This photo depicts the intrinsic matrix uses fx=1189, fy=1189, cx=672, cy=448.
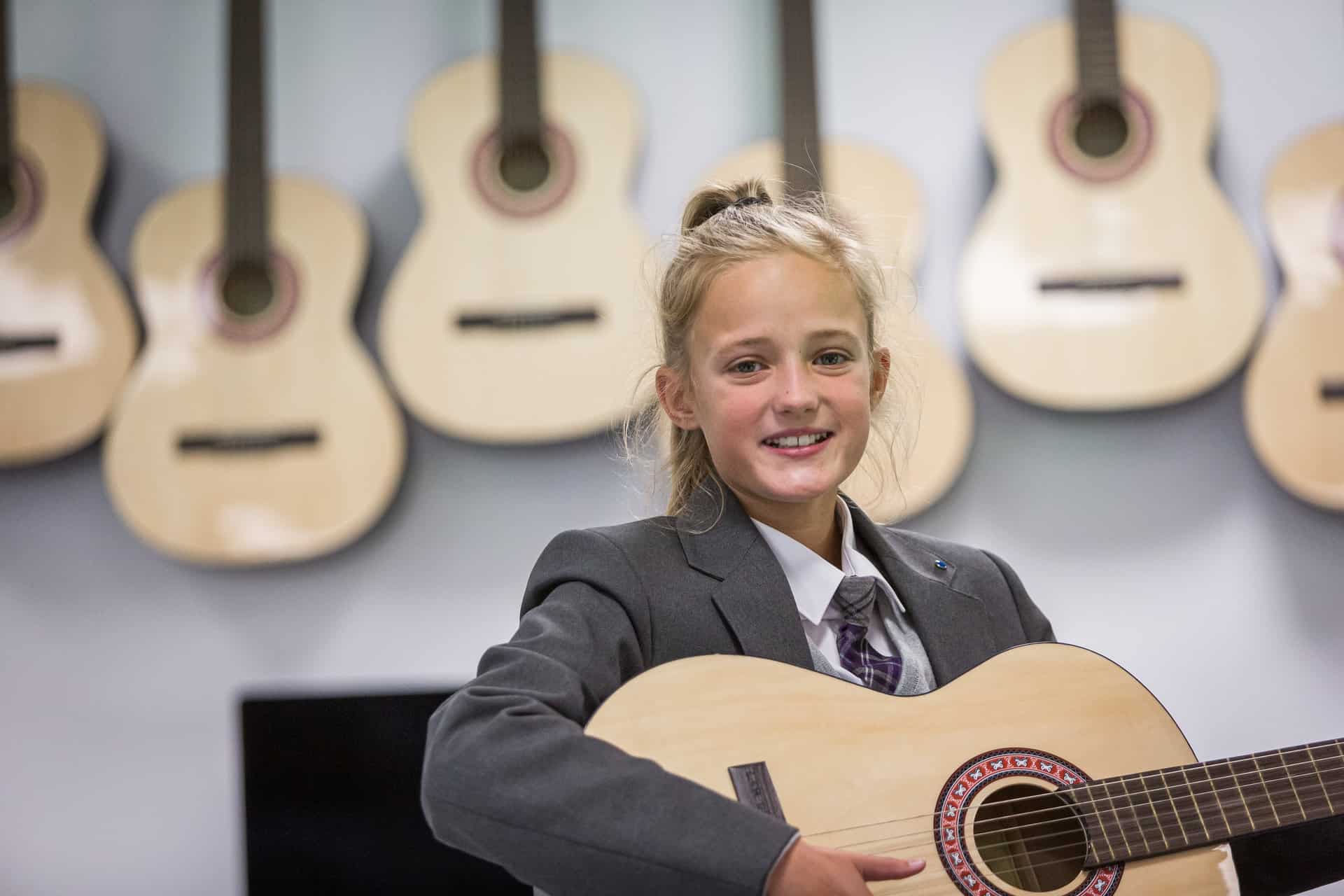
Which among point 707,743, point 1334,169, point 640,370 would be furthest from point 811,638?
point 1334,169

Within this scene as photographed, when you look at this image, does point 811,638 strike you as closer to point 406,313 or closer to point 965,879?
point 965,879

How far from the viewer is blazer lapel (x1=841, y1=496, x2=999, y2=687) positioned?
1195 mm

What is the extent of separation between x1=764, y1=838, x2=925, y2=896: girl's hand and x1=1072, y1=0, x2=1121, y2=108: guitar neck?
1.77 metres

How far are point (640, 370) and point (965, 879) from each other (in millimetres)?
1307

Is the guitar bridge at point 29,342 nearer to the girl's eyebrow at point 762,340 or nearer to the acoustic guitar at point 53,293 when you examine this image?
the acoustic guitar at point 53,293

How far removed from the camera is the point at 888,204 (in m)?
2.25

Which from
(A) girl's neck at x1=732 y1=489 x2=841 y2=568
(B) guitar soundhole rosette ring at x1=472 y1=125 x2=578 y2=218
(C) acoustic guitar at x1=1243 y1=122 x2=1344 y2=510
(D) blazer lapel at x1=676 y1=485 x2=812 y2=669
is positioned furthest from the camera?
(B) guitar soundhole rosette ring at x1=472 y1=125 x2=578 y2=218

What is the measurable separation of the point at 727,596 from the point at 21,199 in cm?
189

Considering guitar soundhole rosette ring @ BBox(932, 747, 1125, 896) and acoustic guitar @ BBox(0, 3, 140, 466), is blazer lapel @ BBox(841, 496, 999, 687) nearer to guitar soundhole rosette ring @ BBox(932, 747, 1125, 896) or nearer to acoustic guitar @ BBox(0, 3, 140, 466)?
guitar soundhole rosette ring @ BBox(932, 747, 1125, 896)

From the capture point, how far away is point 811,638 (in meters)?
1.19

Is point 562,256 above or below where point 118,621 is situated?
above

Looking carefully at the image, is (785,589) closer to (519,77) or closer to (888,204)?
(888,204)

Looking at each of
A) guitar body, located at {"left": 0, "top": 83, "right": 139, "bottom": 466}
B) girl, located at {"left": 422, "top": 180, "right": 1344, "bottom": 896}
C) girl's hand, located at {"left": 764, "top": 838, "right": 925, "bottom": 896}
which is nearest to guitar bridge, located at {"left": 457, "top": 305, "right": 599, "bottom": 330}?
guitar body, located at {"left": 0, "top": 83, "right": 139, "bottom": 466}

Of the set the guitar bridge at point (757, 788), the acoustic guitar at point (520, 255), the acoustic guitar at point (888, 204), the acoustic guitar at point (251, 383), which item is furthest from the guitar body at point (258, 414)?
the guitar bridge at point (757, 788)
